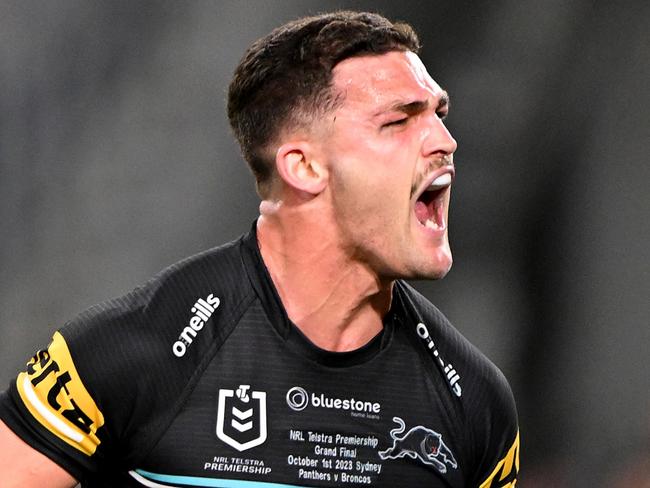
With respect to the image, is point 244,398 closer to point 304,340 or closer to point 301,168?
point 304,340

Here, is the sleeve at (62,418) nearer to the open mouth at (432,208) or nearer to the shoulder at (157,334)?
the shoulder at (157,334)

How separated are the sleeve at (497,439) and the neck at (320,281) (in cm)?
30

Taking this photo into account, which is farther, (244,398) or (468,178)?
(468,178)

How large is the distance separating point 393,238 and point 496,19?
1.96m

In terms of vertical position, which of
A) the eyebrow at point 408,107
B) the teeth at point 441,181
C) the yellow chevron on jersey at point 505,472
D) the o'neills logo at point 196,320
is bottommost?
the yellow chevron on jersey at point 505,472

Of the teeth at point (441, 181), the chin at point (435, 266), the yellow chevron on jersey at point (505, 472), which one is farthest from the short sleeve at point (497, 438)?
the teeth at point (441, 181)

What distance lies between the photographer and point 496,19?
13.5 ft

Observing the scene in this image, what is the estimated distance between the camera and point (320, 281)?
7.95ft

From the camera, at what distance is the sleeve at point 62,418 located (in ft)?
7.18

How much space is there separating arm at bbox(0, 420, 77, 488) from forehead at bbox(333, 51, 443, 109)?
3.06 feet

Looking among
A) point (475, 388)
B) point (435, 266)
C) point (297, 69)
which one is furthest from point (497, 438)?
point (297, 69)

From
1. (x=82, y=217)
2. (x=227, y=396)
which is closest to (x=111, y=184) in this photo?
(x=82, y=217)

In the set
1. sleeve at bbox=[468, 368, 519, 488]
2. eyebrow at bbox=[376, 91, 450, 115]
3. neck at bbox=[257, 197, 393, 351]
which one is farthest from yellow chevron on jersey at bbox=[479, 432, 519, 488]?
eyebrow at bbox=[376, 91, 450, 115]

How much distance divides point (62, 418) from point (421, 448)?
73cm
